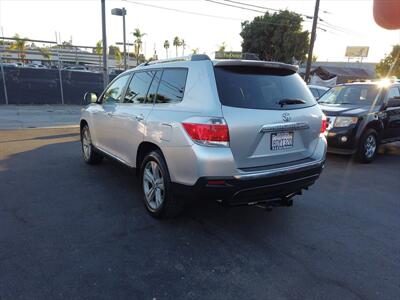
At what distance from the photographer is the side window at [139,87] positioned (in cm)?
431

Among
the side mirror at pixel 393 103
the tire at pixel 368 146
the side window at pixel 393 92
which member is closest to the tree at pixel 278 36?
the side window at pixel 393 92

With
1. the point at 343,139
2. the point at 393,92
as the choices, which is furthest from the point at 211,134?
the point at 393,92

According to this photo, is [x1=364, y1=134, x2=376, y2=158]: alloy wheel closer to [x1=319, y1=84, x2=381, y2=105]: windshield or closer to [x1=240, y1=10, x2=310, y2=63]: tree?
[x1=319, y1=84, x2=381, y2=105]: windshield

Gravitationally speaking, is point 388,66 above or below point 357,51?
below

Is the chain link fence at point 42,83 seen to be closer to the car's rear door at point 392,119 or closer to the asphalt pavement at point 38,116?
the asphalt pavement at point 38,116

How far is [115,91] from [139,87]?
3.06ft

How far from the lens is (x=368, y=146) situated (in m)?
7.10

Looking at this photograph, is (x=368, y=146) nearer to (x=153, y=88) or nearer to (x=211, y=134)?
(x=153, y=88)

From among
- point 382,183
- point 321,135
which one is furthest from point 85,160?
point 382,183

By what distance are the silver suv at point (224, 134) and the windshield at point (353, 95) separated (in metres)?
4.41

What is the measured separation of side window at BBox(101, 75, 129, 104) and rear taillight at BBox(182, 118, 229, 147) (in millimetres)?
2201

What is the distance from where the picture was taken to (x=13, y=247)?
325 centimetres

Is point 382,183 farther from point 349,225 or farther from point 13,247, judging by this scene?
point 13,247

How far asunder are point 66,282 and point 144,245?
0.84 meters
